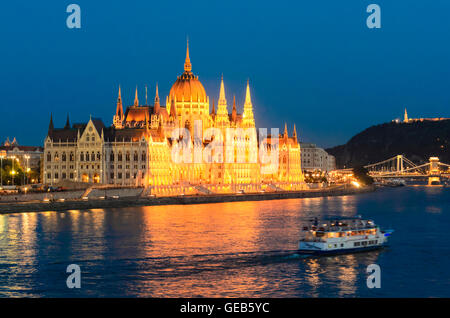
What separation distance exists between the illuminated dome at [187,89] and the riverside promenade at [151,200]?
2636 cm

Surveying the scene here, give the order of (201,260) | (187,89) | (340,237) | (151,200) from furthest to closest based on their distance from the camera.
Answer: (187,89), (151,200), (340,237), (201,260)

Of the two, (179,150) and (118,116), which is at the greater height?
(118,116)

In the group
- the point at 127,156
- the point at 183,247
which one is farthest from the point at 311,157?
the point at 183,247

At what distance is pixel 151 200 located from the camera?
9656cm

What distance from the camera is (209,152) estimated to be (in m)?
125

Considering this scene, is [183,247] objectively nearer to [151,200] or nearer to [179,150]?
[151,200]

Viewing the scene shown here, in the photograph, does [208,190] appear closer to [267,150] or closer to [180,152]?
[180,152]

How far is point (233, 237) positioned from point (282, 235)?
4026 mm

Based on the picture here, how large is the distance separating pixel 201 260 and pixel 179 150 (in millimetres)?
73053

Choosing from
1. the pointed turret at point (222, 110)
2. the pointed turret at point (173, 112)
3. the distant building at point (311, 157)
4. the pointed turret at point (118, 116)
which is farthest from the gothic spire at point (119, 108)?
the distant building at point (311, 157)

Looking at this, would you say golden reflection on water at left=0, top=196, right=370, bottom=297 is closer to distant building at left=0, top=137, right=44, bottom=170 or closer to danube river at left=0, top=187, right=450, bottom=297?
danube river at left=0, top=187, right=450, bottom=297

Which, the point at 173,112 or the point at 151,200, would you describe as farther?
the point at 173,112

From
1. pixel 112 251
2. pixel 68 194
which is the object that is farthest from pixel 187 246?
pixel 68 194

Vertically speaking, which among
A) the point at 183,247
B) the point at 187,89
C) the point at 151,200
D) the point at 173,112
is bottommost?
the point at 183,247
